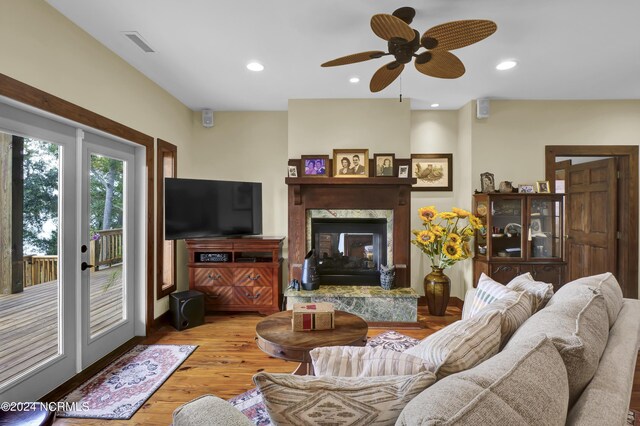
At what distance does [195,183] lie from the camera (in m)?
3.78

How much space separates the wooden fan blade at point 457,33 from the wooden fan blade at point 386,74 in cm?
31

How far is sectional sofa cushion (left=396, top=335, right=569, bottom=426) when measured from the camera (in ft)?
2.01

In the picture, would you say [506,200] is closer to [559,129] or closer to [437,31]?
[559,129]

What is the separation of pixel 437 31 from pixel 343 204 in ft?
7.58

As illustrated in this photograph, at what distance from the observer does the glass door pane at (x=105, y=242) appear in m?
2.77

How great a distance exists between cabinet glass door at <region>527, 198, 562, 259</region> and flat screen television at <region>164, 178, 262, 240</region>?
338 centimetres

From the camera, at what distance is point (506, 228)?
3877 mm

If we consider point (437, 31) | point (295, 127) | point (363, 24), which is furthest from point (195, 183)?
point (437, 31)

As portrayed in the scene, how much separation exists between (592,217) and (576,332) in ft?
14.7

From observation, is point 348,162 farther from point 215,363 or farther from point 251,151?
point 215,363

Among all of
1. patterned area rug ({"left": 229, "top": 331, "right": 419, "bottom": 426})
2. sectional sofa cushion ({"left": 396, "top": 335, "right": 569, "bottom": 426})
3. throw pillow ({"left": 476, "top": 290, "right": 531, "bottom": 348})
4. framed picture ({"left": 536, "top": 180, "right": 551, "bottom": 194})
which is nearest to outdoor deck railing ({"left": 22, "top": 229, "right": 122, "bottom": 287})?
patterned area rug ({"left": 229, "top": 331, "right": 419, "bottom": 426})

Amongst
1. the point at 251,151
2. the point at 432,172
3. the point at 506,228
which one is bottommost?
the point at 506,228

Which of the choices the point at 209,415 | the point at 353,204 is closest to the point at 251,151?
the point at 353,204

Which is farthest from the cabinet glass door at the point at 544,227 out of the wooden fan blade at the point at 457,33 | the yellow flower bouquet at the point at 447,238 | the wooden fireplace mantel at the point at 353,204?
the wooden fan blade at the point at 457,33
